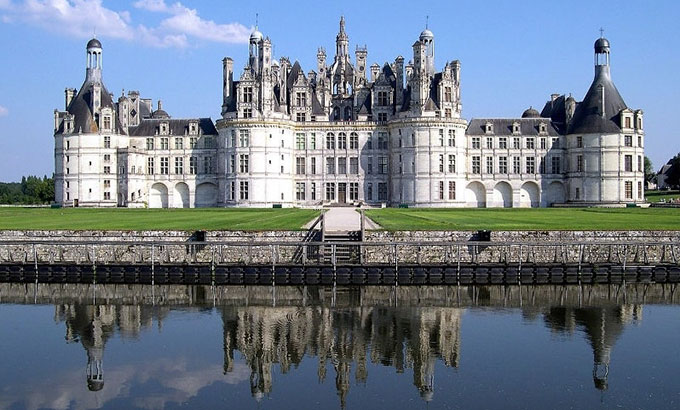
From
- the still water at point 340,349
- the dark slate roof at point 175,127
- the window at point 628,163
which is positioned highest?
the dark slate roof at point 175,127

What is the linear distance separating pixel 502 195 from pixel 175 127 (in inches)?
1420

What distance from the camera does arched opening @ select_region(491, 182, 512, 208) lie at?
80438mm

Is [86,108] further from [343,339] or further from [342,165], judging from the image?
[343,339]

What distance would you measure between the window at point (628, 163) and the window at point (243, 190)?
126 feet

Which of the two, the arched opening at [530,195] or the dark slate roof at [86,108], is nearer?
the dark slate roof at [86,108]

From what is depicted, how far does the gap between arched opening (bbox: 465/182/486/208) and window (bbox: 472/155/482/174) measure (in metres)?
1.40

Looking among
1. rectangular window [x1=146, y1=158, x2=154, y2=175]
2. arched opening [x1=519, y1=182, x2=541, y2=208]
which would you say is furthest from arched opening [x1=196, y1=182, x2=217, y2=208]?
arched opening [x1=519, y1=182, x2=541, y2=208]

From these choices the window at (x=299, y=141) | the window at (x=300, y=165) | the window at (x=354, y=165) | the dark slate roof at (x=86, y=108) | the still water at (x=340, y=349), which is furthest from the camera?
the window at (x=300, y=165)

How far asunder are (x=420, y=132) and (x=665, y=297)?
157 ft

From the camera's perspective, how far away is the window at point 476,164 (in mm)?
80062

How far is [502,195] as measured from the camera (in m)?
80.8

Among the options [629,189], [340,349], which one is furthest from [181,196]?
[340,349]

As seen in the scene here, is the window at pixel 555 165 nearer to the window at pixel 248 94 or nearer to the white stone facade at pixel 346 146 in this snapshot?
the white stone facade at pixel 346 146

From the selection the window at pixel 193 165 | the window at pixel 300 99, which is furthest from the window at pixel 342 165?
the window at pixel 193 165
